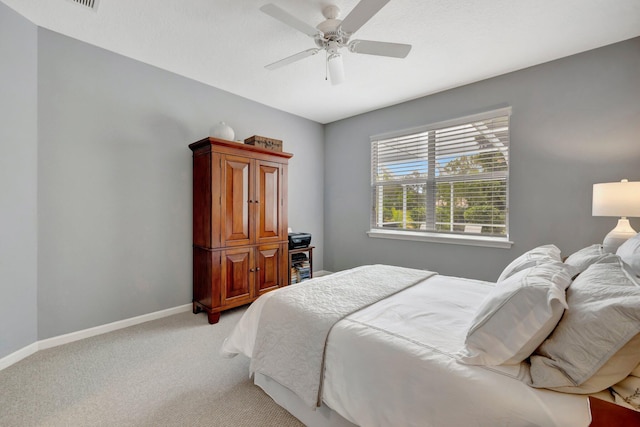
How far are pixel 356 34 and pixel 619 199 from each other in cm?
233

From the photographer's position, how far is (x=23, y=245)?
213cm

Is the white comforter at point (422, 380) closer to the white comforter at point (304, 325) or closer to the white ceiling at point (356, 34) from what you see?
the white comforter at point (304, 325)

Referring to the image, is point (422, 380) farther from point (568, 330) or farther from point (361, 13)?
point (361, 13)

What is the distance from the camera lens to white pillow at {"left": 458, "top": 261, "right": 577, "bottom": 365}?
0.96m

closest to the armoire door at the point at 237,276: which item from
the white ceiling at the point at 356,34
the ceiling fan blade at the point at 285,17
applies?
the white ceiling at the point at 356,34

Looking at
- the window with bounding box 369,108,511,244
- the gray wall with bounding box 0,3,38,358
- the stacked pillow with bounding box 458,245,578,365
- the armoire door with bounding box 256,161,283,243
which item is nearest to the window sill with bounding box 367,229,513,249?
the window with bounding box 369,108,511,244

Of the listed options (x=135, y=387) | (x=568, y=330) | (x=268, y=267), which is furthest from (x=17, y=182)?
(x=568, y=330)

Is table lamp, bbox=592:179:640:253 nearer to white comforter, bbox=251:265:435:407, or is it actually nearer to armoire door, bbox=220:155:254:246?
white comforter, bbox=251:265:435:407

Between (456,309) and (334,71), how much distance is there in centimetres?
201

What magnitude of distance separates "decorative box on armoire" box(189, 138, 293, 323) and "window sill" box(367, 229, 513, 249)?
4.73 ft

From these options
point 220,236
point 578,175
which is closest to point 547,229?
point 578,175

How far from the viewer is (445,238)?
3.32 meters

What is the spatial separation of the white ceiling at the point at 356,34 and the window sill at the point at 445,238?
1771 millimetres

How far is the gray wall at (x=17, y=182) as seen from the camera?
2.00 metres
